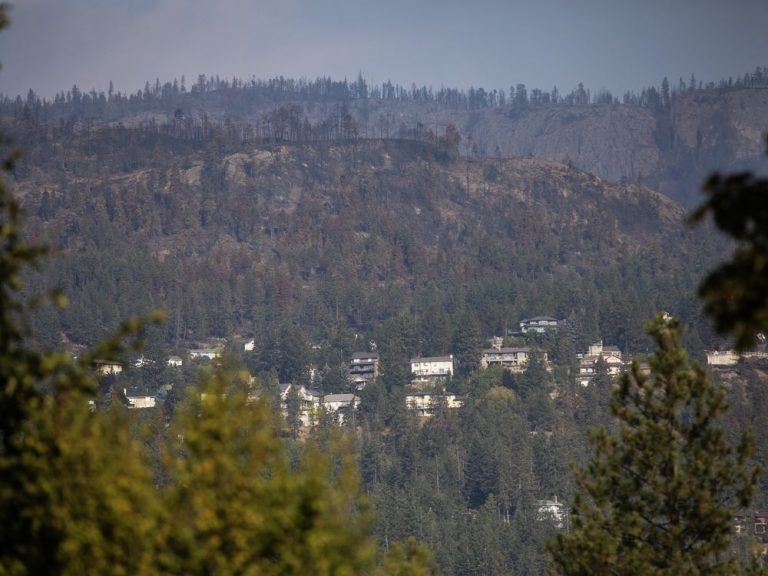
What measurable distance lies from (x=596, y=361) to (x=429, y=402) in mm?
21887

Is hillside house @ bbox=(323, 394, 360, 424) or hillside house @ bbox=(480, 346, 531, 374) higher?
hillside house @ bbox=(480, 346, 531, 374)

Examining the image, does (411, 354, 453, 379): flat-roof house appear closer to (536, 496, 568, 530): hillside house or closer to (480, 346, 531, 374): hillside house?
(480, 346, 531, 374): hillside house

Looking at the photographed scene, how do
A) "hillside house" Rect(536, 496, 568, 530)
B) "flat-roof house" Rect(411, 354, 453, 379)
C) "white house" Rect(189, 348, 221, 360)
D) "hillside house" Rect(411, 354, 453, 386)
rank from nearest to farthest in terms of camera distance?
"hillside house" Rect(536, 496, 568, 530), "hillside house" Rect(411, 354, 453, 386), "flat-roof house" Rect(411, 354, 453, 379), "white house" Rect(189, 348, 221, 360)

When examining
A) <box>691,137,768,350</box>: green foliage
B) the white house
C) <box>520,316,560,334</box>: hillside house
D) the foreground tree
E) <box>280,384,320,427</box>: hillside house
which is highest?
<box>691,137,768,350</box>: green foliage

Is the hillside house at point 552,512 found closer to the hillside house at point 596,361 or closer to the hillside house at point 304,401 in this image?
the hillside house at point 304,401

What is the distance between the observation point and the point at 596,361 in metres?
155

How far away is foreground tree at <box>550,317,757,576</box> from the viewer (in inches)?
1009

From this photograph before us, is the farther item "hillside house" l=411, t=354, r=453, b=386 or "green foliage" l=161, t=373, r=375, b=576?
"hillside house" l=411, t=354, r=453, b=386

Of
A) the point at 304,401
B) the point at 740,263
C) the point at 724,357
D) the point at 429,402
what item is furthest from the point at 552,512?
the point at 740,263

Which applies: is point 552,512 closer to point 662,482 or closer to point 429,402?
point 429,402

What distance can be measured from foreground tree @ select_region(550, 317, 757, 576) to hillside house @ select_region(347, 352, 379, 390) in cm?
13653

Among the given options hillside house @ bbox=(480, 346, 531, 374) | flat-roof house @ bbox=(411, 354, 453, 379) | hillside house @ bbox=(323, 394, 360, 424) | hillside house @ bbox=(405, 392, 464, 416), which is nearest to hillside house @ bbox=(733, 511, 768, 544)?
hillside house @ bbox=(405, 392, 464, 416)

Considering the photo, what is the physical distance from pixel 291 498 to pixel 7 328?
3.35m

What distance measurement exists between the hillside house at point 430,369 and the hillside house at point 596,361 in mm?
15947
